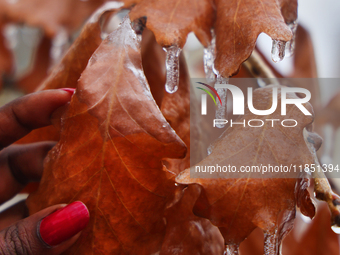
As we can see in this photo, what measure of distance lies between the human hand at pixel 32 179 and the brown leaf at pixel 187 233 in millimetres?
123

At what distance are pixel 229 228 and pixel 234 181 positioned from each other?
6 cm

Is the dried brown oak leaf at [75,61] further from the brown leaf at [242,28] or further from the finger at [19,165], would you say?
the brown leaf at [242,28]

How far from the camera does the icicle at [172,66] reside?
1.14ft

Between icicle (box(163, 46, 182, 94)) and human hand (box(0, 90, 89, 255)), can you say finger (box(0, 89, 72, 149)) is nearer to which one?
human hand (box(0, 90, 89, 255))

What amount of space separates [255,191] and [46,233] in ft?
0.82

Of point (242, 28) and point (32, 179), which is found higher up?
point (242, 28)

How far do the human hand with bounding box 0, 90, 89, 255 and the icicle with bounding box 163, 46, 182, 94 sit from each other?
14 cm

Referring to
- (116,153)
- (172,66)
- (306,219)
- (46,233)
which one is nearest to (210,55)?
(172,66)

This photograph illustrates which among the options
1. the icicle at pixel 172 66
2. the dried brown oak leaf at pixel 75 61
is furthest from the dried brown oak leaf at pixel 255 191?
the dried brown oak leaf at pixel 75 61

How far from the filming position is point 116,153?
1.01 ft

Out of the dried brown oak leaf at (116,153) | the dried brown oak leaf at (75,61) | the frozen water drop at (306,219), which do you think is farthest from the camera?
the frozen water drop at (306,219)

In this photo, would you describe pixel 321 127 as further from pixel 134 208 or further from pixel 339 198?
pixel 134 208

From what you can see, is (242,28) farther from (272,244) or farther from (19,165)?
(19,165)

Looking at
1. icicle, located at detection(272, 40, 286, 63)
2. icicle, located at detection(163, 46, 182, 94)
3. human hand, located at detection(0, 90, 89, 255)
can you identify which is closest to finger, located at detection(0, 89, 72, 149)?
human hand, located at detection(0, 90, 89, 255)
